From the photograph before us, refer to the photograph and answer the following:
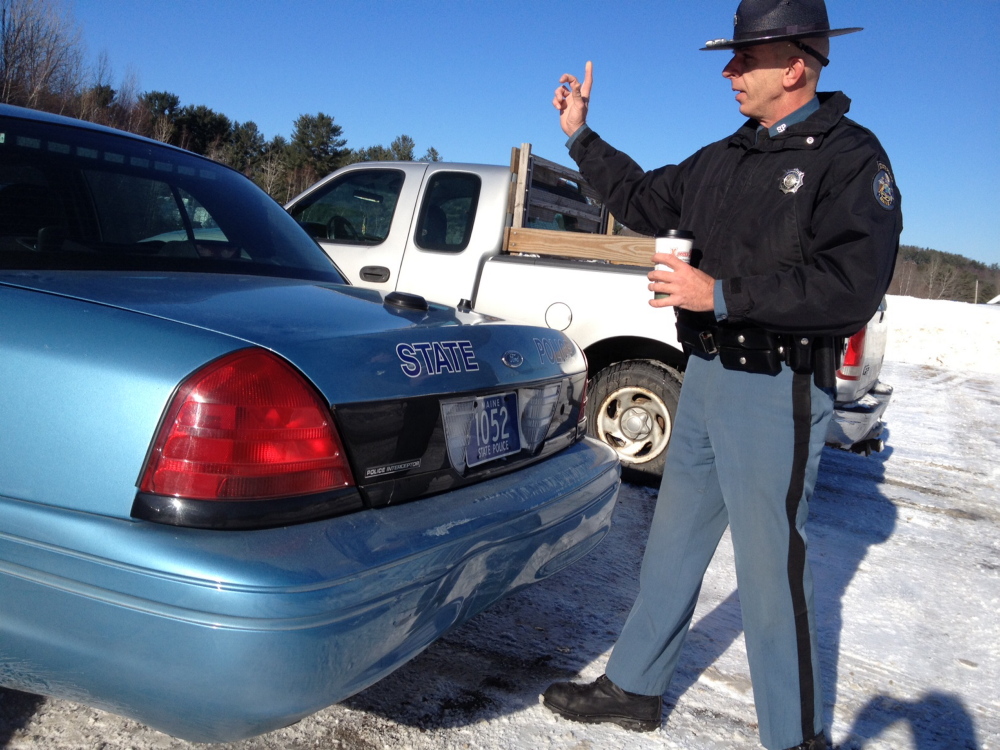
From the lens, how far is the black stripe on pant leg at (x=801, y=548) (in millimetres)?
1983

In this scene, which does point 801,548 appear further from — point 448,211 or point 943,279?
point 943,279

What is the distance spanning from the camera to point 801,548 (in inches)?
79.7

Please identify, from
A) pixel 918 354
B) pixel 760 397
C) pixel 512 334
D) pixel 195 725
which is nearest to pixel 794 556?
pixel 760 397

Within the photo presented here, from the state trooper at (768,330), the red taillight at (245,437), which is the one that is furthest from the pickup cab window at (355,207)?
the red taillight at (245,437)

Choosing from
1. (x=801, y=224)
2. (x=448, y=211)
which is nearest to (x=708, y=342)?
(x=801, y=224)

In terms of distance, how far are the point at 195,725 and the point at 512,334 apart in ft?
4.17

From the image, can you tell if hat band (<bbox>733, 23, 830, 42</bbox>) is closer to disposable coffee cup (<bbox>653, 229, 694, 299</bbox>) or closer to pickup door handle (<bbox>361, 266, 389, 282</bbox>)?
disposable coffee cup (<bbox>653, 229, 694, 299</bbox>)

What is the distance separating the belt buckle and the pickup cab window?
3325mm

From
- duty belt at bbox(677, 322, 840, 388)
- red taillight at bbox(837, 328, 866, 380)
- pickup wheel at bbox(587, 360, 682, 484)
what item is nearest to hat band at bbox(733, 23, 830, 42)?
duty belt at bbox(677, 322, 840, 388)

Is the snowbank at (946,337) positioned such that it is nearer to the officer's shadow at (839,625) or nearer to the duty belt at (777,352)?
the officer's shadow at (839,625)

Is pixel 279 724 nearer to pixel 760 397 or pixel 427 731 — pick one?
pixel 427 731

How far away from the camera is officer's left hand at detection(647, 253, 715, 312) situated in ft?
6.38

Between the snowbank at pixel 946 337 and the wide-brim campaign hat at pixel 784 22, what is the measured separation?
16178 mm

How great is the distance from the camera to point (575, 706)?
2348mm
